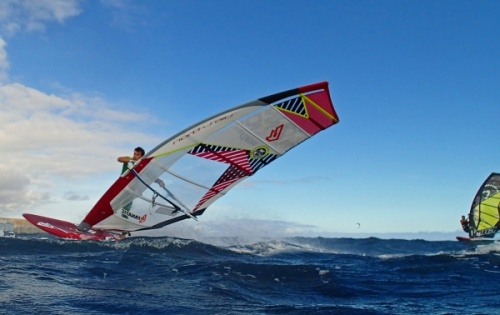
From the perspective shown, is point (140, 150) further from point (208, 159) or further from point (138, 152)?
point (208, 159)

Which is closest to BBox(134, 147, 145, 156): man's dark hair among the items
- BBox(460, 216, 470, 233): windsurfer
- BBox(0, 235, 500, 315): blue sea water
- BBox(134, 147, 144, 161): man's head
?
BBox(134, 147, 144, 161): man's head

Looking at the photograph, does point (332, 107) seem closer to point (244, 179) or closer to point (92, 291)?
point (244, 179)

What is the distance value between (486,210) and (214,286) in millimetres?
27485

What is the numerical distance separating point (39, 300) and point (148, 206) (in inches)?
298

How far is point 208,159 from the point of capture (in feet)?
37.6

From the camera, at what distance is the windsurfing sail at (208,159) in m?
9.85

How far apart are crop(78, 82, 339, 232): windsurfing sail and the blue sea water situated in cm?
167

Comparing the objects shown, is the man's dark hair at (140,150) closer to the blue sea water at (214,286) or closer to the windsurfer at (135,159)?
the windsurfer at (135,159)

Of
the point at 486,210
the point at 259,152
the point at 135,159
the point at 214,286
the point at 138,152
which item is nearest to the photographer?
the point at 214,286

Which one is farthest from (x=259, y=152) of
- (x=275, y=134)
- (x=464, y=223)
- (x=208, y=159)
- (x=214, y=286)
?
(x=464, y=223)

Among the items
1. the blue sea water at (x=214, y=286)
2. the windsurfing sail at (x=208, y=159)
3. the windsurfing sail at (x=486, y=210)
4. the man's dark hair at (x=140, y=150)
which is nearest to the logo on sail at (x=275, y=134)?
the windsurfing sail at (x=208, y=159)

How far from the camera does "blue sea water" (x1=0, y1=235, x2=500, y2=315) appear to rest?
5.29 meters

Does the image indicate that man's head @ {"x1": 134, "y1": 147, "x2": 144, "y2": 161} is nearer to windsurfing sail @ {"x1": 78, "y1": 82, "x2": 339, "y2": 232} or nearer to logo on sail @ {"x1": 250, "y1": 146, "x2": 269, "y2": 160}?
windsurfing sail @ {"x1": 78, "y1": 82, "x2": 339, "y2": 232}

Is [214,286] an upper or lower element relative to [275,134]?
lower
